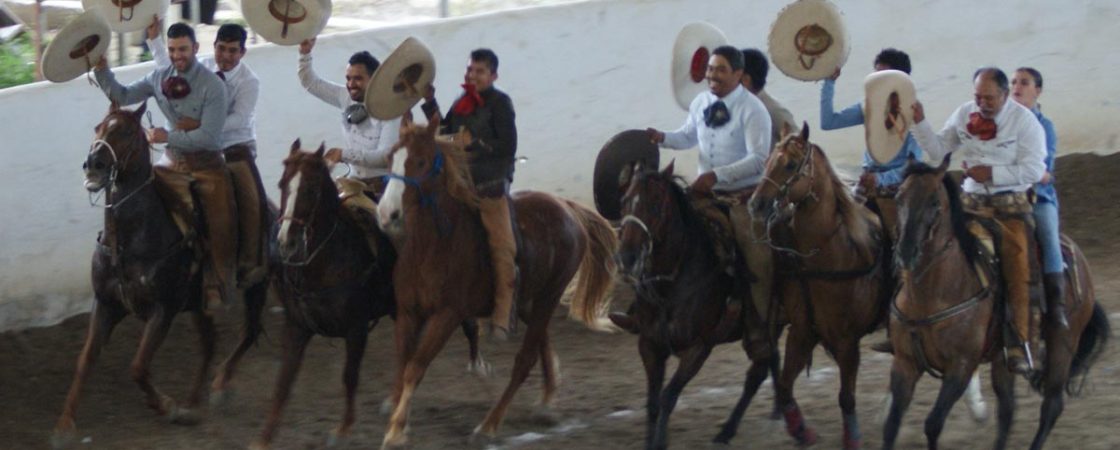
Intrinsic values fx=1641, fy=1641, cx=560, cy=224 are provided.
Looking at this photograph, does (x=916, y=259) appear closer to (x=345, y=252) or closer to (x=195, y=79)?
(x=345, y=252)

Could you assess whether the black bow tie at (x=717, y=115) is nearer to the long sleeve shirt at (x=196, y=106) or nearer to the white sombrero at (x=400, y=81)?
the white sombrero at (x=400, y=81)

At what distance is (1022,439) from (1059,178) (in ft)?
17.4

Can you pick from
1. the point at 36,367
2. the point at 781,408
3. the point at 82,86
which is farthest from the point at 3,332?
the point at 781,408

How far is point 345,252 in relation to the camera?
8680 mm

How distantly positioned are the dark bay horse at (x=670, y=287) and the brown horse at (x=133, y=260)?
100 inches

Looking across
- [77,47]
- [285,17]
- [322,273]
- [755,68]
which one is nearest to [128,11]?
[77,47]

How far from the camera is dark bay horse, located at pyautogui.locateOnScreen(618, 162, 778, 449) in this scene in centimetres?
816

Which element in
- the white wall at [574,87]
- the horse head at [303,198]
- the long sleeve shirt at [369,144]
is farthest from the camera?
the white wall at [574,87]

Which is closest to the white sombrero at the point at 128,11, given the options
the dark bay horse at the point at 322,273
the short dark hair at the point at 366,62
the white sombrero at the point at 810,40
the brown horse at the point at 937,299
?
A: the short dark hair at the point at 366,62

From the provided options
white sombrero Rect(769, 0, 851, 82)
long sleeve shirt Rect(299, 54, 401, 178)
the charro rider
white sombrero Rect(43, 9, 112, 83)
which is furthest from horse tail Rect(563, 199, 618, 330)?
white sombrero Rect(43, 9, 112, 83)

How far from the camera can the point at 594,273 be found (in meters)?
9.70

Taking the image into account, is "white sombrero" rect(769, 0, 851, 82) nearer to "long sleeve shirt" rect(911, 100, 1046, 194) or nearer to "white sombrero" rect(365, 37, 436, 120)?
"long sleeve shirt" rect(911, 100, 1046, 194)

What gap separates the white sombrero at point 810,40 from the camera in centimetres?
862

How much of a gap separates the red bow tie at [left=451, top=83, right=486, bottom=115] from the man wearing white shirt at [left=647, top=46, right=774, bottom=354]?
3.09 feet
